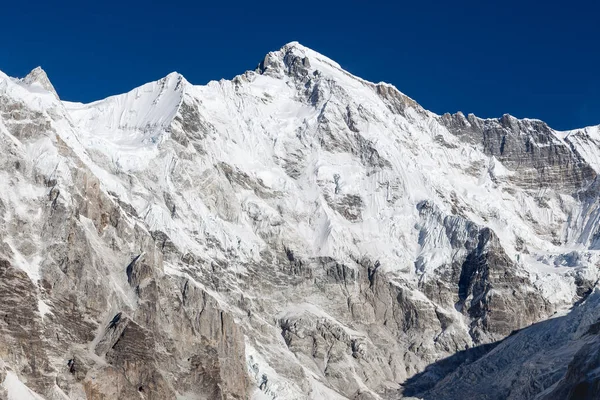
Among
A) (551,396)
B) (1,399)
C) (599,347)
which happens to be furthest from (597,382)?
(1,399)

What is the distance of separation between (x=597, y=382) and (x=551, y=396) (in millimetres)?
42623

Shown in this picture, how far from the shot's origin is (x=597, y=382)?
152m

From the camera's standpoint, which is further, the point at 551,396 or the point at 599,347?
the point at 551,396

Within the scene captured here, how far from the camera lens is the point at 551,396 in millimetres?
193500

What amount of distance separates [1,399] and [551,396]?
317ft

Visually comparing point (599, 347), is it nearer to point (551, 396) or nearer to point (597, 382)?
point (551, 396)

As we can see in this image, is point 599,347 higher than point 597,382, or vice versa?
point 599,347

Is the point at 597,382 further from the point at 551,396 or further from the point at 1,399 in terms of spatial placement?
the point at 1,399

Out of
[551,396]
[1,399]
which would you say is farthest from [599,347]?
[1,399]

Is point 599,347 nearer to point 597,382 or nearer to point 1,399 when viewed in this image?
point 597,382

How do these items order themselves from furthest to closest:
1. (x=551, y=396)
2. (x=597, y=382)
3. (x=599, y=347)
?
(x=551, y=396) → (x=599, y=347) → (x=597, y=382)

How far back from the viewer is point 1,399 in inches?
7776

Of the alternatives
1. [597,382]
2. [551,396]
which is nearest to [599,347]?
[551,396]

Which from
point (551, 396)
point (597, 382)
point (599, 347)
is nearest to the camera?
point (597, 382)
